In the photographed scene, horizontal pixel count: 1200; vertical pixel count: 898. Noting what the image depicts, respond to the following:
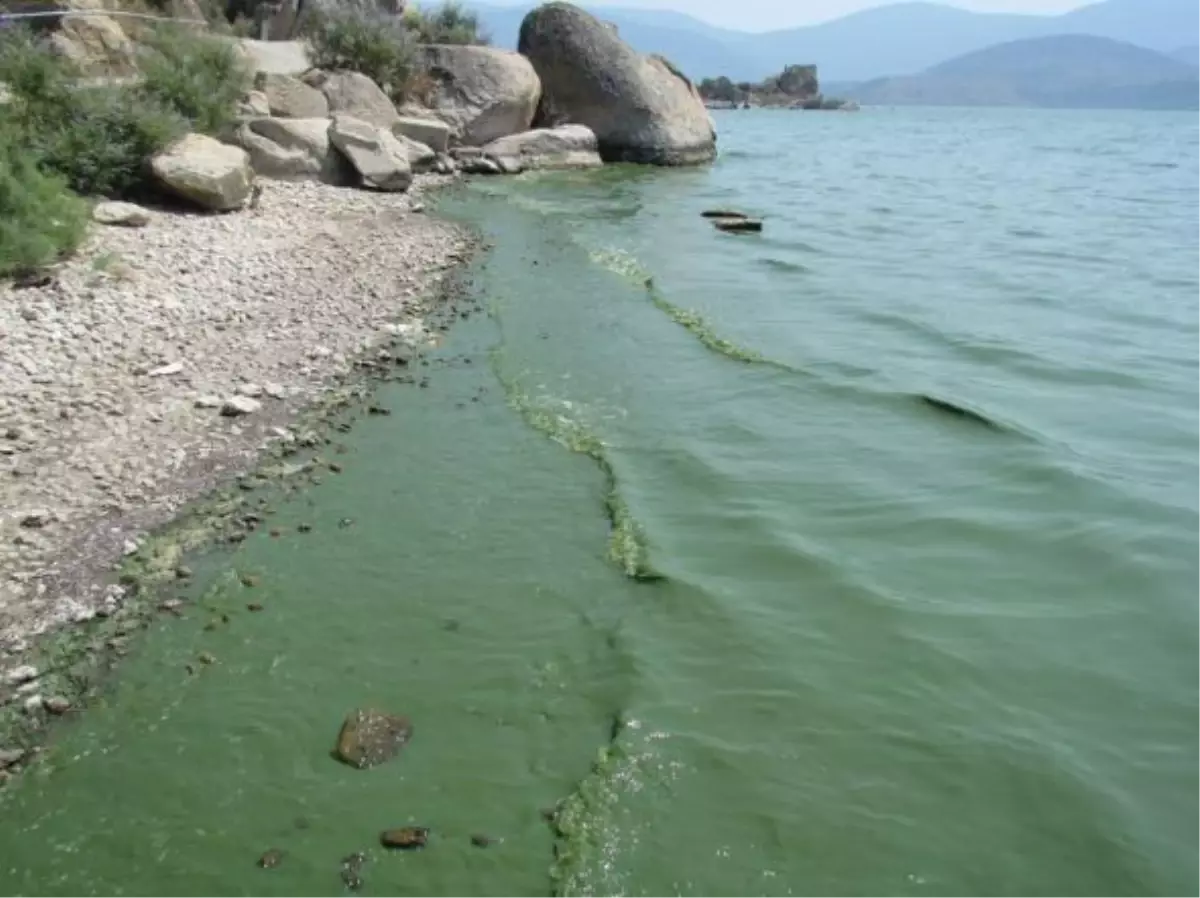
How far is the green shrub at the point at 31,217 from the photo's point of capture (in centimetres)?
1088

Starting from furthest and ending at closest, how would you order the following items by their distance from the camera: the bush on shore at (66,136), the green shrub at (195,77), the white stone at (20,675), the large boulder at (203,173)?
the green shrub at (195,77)
the large boulder at (203,173)
the bush on shore at (66,136)
the white stone at (20,675)

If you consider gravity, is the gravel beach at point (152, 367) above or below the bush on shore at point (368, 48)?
below

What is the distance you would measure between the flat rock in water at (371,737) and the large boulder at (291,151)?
16.2 m

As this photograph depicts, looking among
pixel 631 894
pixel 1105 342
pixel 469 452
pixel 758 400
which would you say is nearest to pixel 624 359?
pixel 758 400

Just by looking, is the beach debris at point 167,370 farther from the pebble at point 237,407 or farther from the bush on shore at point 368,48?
the bush on shore at point 368,48

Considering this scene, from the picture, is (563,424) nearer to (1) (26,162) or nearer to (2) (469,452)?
(2) (469,452)

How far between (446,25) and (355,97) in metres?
10.4

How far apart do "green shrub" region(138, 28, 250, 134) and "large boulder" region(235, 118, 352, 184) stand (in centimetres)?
61

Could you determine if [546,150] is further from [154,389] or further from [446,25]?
[154,389]

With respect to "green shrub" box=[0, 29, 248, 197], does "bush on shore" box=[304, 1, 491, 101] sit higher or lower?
higher

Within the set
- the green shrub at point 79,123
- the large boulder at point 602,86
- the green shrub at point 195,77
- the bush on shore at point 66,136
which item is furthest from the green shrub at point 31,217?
the large boulder at point 602,86

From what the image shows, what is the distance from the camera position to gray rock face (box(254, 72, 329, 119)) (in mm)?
22016

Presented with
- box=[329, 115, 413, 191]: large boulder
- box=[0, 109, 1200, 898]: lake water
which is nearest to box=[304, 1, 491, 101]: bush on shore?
box=[329, 115, 413, 191]: large boulder

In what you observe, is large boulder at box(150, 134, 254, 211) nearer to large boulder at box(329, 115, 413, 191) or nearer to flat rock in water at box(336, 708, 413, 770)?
large boulder at box(329, 115, 413, 191)
